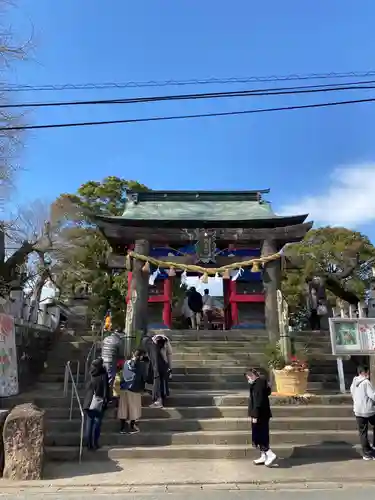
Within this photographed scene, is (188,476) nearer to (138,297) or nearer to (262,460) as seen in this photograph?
(262,460)

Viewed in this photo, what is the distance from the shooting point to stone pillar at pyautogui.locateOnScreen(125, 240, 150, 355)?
1238 centimetres

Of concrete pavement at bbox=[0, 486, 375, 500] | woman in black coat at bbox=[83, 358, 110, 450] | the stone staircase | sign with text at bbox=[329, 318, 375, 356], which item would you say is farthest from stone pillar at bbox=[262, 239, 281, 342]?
concrete pavement at bbox=[0, 486, 375, 500]

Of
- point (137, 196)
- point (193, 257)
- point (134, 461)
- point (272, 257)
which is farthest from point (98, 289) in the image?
point (134, 461)

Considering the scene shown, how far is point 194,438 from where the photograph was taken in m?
8.51

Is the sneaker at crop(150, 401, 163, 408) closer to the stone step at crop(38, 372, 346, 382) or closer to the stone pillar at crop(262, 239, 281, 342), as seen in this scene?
the stone step at crop(38, 372, 346, 382)

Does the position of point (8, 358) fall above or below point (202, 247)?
below

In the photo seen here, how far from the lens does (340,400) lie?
9852mm

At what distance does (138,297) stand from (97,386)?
533cm

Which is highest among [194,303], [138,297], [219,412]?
[194,303]

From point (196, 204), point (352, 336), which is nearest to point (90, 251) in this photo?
point (196, 204)

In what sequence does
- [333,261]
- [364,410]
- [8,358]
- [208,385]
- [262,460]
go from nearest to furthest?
[262,460]
[364,410]
[8,358]
[208,385]
[333,261]

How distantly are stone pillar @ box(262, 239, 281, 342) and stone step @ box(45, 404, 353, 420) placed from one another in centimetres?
305

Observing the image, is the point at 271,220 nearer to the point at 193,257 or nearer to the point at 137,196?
the point at 193,257

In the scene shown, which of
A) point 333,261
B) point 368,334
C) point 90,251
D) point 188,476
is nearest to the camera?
point 188,476
